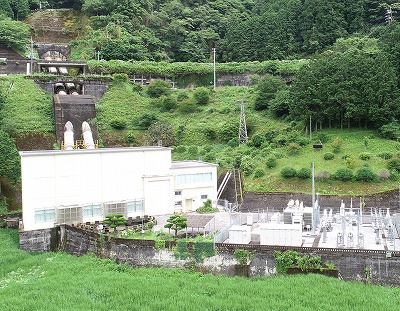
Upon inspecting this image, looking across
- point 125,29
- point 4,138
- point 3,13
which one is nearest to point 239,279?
point 4,138

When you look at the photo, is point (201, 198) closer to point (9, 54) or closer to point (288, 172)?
point (288, 172)

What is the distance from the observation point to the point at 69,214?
82.7 ft

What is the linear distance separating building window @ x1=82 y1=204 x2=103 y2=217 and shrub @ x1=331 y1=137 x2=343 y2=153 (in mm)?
15867

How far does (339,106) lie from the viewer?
35250 mm

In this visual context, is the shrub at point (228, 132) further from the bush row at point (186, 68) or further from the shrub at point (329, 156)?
the bush row at point (186, 68)

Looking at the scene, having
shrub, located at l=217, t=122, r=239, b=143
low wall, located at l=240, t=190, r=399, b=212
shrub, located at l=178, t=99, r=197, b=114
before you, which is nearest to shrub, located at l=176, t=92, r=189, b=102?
shrub, located at l=178, t=99, r=197, b=114

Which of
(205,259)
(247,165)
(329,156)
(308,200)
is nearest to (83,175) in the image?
(205,259)

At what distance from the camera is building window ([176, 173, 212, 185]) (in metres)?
29.1

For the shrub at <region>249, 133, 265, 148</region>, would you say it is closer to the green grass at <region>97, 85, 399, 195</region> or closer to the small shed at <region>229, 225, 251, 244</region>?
the green grass at <region>97, 85, 399, 195</region>

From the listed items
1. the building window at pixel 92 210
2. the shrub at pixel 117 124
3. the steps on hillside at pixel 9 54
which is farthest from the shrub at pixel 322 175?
the steps on hillside at pixel 9 54

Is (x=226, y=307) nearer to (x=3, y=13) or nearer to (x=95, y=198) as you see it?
(x=95, y=198)

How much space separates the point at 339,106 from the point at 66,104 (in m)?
21.8

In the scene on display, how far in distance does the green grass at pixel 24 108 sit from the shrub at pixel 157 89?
31.3 feet

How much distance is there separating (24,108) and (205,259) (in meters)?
25.9
